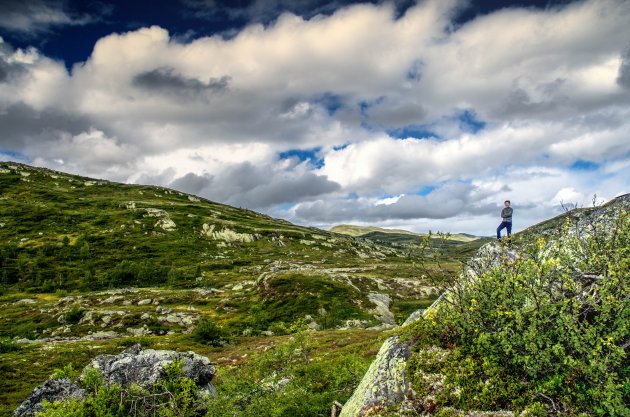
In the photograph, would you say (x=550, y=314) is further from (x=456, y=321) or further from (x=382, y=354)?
(x=382, y=354)

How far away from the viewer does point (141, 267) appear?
156750mm

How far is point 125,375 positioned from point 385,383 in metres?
12.9

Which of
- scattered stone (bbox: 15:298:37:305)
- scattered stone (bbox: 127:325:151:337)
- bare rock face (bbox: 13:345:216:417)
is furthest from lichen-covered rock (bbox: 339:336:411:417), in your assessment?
scattered stone (bbox: 15:298:37:305)

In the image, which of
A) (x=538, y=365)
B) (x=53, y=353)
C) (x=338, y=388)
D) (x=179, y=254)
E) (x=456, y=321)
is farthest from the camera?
(x=179, y=254)

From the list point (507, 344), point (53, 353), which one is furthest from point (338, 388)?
point (53, 353)

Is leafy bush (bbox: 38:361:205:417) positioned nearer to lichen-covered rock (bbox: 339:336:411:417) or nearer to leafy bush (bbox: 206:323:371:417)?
leafy bush (bbox: 206:323:371:417)

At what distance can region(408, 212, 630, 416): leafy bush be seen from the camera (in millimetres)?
7605

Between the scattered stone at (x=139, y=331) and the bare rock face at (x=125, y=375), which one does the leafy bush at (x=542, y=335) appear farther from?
the scattered stone at (x=139, y=331)

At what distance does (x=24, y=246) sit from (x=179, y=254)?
2962 inches

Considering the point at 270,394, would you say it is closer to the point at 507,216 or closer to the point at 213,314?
the point at 507,216

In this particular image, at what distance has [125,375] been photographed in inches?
643

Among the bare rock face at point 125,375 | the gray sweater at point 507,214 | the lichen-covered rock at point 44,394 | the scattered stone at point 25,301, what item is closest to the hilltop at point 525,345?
the bare rock face at point 125,375

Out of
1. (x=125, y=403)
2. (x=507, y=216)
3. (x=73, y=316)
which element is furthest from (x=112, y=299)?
(x=507, y=216)

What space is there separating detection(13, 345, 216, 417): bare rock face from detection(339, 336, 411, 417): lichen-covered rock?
28.8 ft
